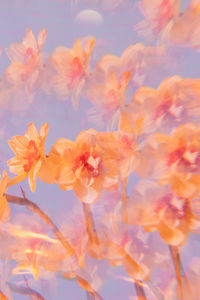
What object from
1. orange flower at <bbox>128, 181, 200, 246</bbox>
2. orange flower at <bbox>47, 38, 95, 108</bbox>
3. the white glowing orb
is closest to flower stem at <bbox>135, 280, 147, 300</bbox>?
orange flower at <bbox>128, 181, 200, 246</bbox>

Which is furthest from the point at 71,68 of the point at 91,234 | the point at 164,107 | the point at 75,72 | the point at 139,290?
the point at 139,290

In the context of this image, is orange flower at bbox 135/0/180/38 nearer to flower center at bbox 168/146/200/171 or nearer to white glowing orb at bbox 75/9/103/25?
white glowing orb at bbox 75/9/103/25

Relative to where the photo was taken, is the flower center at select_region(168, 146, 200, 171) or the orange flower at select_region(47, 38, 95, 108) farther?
the orange flower at select_region(47, 38, 95, 108)

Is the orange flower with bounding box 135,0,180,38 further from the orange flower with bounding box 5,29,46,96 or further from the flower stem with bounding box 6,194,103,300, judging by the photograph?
the flower stem with bounding box 6,194,103,300

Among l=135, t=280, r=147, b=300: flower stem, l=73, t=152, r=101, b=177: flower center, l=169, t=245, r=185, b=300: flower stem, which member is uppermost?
l=73, t=152, r=101, b=177: flower center

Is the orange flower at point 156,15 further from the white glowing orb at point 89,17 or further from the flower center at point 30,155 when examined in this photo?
the flower center at point 30,155

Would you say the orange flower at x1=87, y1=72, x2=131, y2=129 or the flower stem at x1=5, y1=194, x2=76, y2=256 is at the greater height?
the orange flower at x1=87, y1=72, x2=131, y2=129

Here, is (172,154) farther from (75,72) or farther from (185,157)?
(75,72)

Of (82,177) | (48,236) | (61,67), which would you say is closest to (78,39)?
(61,67)
